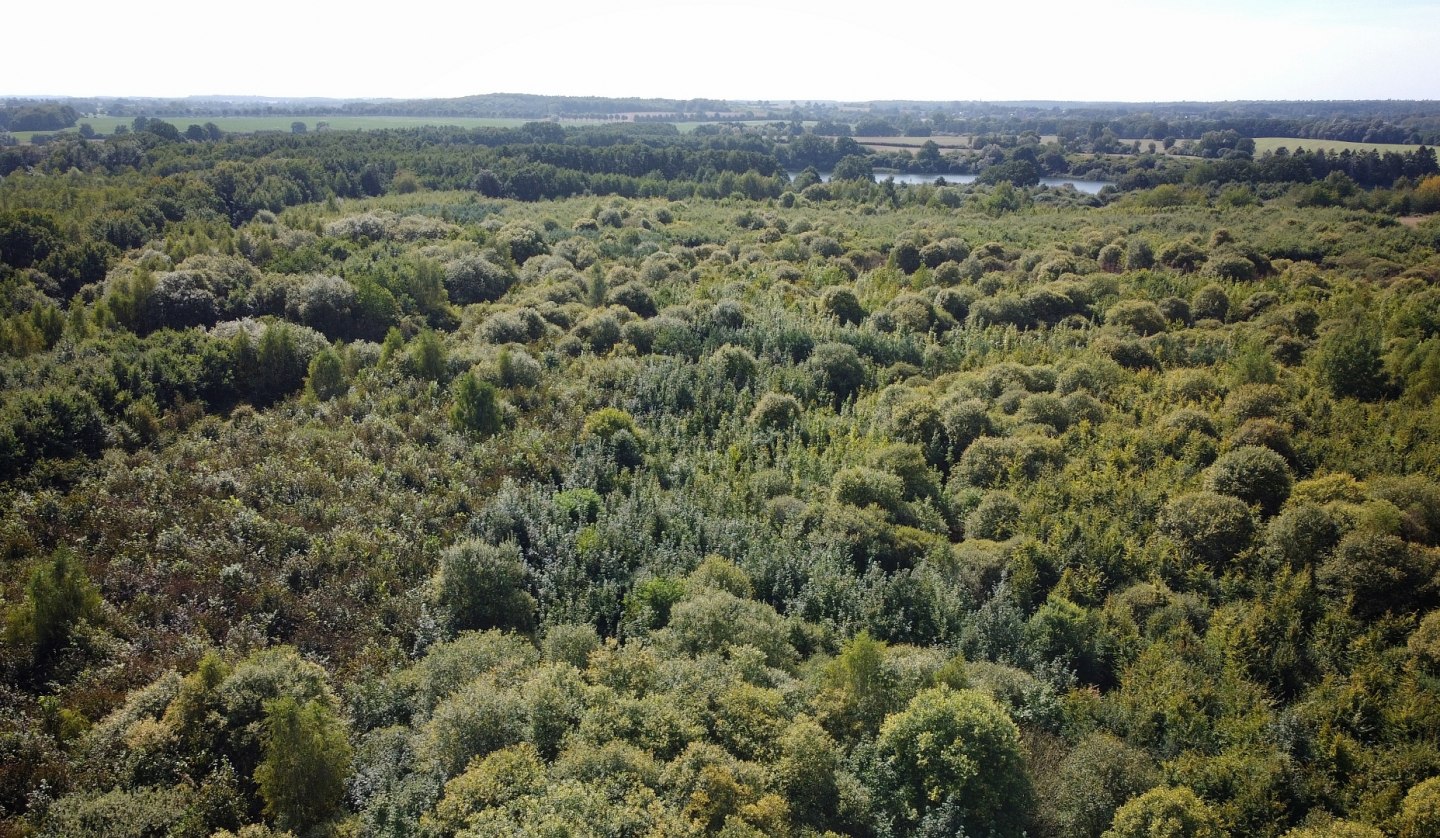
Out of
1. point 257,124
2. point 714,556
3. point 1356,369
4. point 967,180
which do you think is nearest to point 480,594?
point 714,556

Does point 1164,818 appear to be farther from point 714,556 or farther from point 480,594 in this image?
point 480,594

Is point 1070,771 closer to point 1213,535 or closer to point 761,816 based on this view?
point 761,816

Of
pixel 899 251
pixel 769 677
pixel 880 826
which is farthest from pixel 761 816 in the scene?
pixel 899 251

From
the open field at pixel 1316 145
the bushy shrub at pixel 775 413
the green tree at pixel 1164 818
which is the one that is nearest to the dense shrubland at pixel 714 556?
the green tree at pixel 1164 818

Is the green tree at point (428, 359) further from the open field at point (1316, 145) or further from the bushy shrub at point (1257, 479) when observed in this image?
the open field at point (1316, 145)

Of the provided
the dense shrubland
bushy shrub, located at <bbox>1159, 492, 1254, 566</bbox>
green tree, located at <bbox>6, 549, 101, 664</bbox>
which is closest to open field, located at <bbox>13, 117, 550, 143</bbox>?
the dense shrubland
